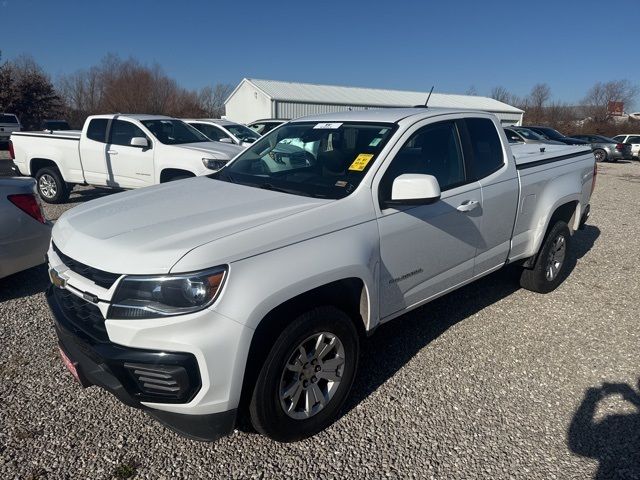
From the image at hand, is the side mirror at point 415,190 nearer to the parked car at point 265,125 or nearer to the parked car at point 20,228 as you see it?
the parked car at point 20,228

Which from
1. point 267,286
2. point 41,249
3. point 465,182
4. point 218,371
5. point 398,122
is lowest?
point 41,249

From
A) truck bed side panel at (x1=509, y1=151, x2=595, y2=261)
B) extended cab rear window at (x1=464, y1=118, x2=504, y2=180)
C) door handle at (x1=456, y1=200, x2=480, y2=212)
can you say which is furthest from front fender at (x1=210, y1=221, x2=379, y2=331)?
truck bed side panel at (x1=509, y1=151, x2=595, y2=261)

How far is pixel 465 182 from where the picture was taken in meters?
3.55

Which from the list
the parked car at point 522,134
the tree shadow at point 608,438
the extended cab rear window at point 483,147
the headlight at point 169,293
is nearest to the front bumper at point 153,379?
the headlight at point 169,293

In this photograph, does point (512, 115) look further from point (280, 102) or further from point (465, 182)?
point (465, 182)

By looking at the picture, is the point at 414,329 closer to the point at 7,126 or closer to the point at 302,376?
the point at 302,376

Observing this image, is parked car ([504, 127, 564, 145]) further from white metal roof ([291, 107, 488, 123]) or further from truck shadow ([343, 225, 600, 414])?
white metal roof ([291, 107, 488, 123])

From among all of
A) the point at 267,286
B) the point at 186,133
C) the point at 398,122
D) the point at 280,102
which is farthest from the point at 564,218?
the point at 280,102

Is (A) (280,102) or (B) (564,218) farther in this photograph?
(A) (280,102)

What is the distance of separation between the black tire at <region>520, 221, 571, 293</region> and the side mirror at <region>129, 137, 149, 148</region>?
248 inches

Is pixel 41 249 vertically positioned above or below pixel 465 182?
below

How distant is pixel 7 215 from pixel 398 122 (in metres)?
3.60

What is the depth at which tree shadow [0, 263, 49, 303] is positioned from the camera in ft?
15.3

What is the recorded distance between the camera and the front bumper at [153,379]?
209cm
